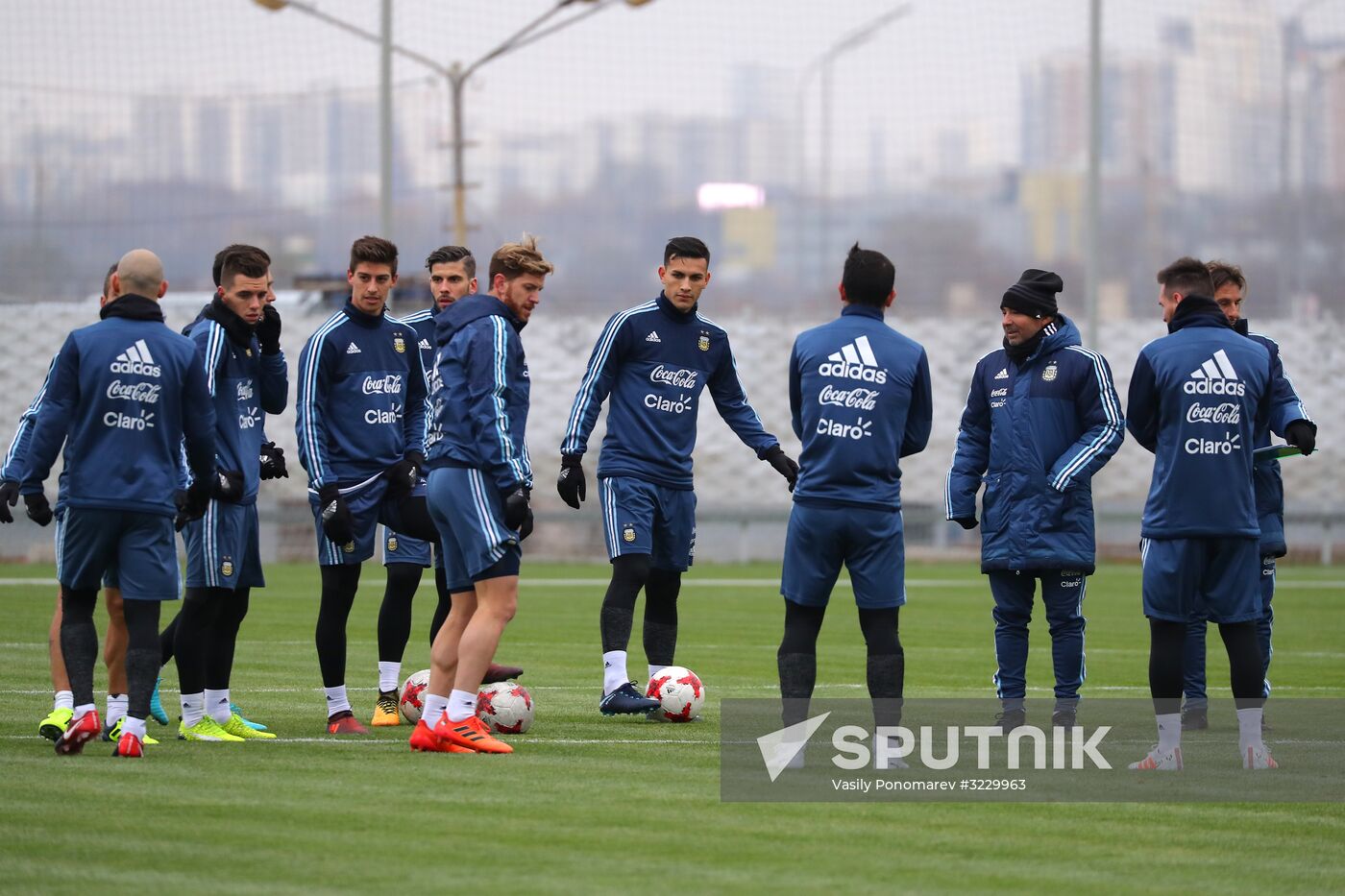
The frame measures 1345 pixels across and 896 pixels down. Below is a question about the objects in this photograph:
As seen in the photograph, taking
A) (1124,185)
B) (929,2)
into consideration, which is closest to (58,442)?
(929,2)

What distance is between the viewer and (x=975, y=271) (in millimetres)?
32281

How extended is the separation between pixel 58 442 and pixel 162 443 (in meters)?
0.44

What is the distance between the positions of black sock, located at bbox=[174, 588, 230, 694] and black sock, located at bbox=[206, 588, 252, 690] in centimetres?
4

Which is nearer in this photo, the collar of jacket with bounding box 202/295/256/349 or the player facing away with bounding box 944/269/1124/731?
the collar of jacket with bounding box 202/295/256/349

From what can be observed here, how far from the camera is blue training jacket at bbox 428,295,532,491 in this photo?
8797 millimetres

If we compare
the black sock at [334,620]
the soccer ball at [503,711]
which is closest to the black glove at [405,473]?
the black sock at [334,620]

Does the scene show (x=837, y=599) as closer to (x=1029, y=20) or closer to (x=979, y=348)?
(x=979, y=348)

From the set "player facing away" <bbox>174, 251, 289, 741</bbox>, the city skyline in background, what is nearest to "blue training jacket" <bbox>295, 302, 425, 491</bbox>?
"player facing away" <bbox>174, 251, 289, 741</bbox>

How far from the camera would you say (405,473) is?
9.91 metres

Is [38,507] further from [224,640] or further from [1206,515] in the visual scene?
[1206,515]

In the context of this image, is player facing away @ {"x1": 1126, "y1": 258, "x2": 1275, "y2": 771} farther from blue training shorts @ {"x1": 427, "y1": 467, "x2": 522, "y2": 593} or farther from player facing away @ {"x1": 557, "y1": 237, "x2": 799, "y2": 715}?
blue training shorts @ {"x1": 427, "y1": 467, "x2": 522, "y2": 593}

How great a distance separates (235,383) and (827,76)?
2329cm

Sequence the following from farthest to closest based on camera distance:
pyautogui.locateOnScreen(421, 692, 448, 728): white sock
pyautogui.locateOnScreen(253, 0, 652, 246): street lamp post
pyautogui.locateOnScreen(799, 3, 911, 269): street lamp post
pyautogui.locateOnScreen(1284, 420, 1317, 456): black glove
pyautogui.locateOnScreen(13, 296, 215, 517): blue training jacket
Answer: pyautogui.locateOnScreen(799, 3, 911, 269): street lamp post → pyautogui.locateOnScreen(253, 0, 652, 246): street lamp post → pyautogui.locateOnScreen(1284, 420, 1317, 456): black glove → pyautogui.locateOnScreen(421, 692, 448, 728): white sock → pyautogui.locateOnScreen(13, 296, 215, 517): blue training jacket

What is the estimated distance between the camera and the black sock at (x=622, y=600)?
34.8 ft
